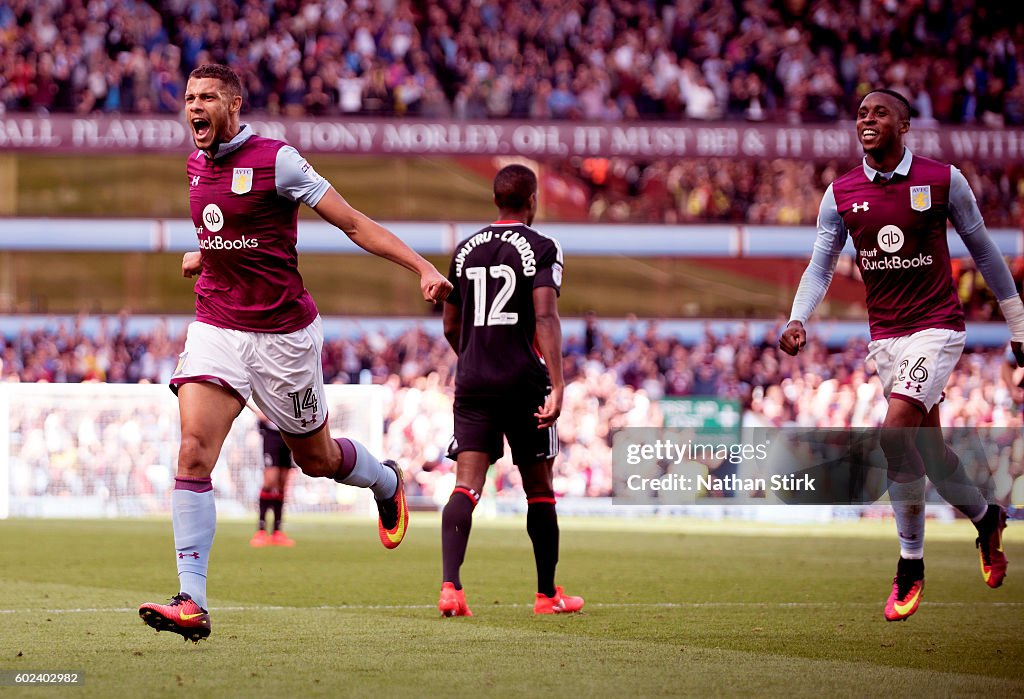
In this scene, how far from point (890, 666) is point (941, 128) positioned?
87.7ft

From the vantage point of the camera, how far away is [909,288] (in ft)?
27.1

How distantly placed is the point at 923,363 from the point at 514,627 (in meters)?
2.55

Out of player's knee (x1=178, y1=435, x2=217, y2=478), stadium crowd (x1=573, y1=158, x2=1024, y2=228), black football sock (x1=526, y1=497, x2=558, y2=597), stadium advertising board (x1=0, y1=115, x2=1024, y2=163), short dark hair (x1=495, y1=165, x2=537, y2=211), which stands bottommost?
black football sock (x1=526, y1=497, x2=558, y2=597)

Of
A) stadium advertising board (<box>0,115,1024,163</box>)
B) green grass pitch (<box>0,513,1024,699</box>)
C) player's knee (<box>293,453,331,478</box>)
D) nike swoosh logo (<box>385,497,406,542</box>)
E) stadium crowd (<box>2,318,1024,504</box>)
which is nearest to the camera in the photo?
green grass pitch (<box>0,513,1024,699</box>)

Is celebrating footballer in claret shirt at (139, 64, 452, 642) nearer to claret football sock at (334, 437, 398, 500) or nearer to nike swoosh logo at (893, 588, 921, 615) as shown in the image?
claret football sock at (334, 437, 398, 500)

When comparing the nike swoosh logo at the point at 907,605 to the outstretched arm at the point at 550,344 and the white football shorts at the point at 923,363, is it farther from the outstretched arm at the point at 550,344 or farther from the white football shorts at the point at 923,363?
the outstretched arm at the point at 550,344

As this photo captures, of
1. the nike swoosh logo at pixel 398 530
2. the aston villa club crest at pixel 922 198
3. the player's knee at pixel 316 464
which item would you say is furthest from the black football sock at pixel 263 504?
the aston villa club crest at pixel 922 198

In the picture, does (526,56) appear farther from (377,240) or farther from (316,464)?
(377,240)

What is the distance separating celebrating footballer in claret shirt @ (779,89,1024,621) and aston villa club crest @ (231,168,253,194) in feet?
9.58

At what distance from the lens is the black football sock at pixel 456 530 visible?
816 centimetres

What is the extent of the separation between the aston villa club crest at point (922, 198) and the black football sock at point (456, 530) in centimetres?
281

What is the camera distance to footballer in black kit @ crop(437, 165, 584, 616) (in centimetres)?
820

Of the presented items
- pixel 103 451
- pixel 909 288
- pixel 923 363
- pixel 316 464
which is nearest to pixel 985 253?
pixel 909 288

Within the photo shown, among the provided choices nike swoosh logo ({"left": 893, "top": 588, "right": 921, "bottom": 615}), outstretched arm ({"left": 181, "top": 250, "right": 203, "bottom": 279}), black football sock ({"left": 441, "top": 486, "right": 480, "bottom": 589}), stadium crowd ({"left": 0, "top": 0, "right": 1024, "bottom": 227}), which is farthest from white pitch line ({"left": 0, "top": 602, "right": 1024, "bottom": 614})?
stadium crowd ({"left": 0, "top": 0, "right": 1024, "bottom": 227})
